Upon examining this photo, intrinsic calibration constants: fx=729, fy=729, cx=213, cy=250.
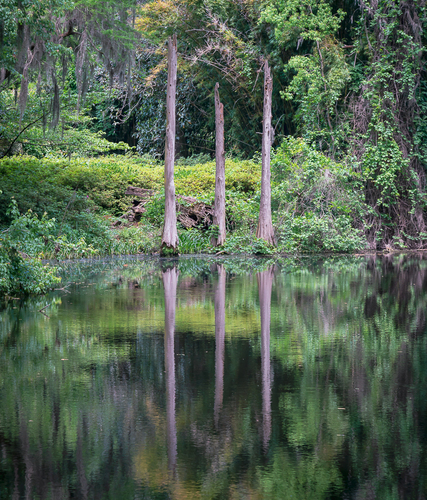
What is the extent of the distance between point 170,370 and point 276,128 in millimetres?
30703

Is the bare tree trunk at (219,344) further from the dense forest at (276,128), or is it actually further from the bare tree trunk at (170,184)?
the dense forest at (276,128)

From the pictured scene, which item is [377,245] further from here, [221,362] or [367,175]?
[221,362]

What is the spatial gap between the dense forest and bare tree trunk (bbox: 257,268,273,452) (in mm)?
9159

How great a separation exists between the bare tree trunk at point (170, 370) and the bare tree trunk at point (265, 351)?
2.42ft

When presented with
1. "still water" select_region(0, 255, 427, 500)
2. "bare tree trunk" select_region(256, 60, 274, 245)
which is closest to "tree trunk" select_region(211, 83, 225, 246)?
"bare tree trunk" select_region(256, 60, 274, 245)

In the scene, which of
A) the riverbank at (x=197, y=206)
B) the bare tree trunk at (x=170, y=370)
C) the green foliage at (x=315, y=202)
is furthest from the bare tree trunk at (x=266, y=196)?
the bare tree trunk at (x=170, y=370)

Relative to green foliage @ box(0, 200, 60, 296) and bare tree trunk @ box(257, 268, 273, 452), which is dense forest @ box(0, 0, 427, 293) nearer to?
green foliage @ box(0, 200, 60, 296)

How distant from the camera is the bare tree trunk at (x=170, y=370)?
5.61m

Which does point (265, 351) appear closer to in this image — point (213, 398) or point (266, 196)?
point (213, 398)

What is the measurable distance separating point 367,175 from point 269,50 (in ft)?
32.2

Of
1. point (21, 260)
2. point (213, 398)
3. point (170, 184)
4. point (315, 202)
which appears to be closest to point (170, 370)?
point (213, 398)

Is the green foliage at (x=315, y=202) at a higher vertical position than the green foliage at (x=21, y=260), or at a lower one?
higher

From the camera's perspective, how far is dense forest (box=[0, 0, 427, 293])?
82.1 feet

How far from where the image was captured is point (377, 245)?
29953mm
